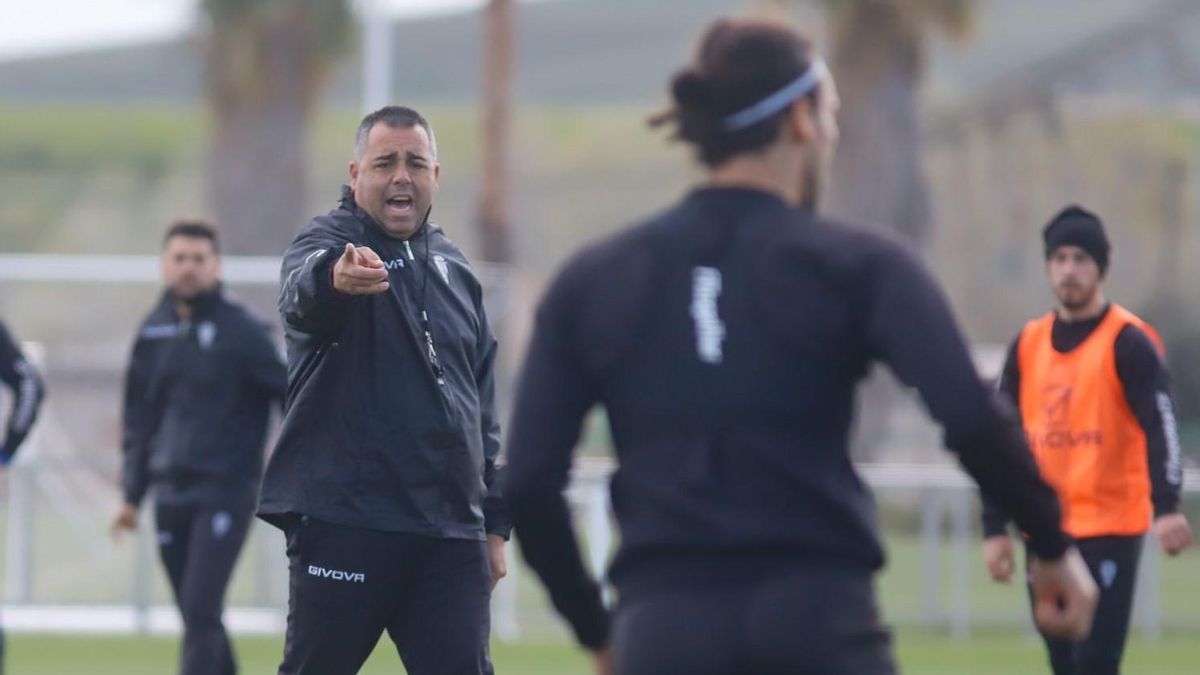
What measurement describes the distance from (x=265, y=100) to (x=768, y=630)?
21.4m

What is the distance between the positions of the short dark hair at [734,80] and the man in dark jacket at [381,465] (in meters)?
2.17

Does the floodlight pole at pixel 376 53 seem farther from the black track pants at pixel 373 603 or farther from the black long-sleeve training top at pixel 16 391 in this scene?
the black track pants at pixel 373 603

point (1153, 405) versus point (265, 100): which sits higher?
point (265, 100)

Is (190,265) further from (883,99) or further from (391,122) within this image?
(883,99)

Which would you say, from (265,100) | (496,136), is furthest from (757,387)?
(265,100)

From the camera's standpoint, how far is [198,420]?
32.5 feet

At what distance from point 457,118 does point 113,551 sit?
42.0m

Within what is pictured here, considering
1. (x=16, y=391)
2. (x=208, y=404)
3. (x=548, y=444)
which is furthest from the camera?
(x=208, y=404)

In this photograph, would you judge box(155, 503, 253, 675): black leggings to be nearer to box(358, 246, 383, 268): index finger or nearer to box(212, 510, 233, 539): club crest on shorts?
box(212, 510, 233, 539): club crest on shorts

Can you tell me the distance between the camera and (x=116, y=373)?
21.9m

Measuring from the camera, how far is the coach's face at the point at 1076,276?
314 inches

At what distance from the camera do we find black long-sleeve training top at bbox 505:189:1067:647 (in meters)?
3.80

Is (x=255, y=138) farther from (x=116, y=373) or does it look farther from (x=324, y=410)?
(x=324, y=410)

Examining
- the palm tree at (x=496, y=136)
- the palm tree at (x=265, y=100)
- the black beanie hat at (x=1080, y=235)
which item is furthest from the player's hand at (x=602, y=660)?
the palm tree at (x=265, y=100)
